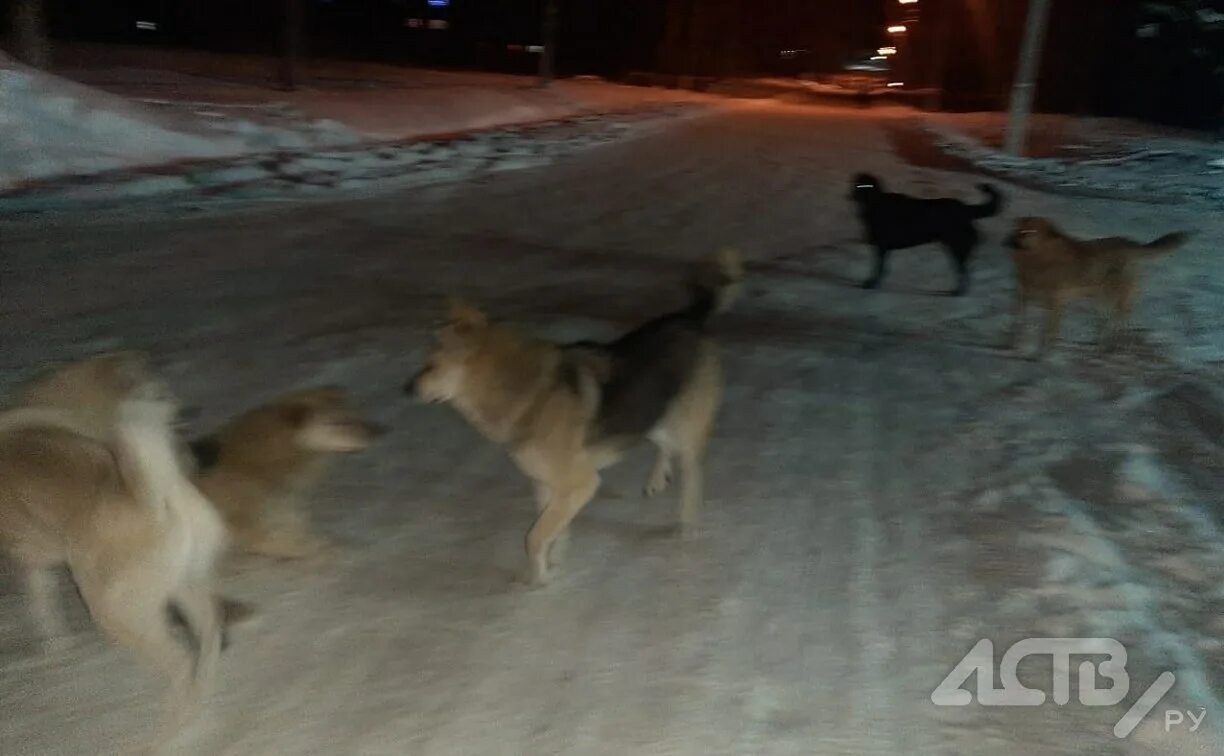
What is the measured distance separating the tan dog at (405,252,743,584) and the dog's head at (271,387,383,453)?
1.66 feet

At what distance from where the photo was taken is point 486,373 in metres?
4.09

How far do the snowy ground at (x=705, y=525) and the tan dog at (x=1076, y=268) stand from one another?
44 cm

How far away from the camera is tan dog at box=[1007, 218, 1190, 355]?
7.84 meters

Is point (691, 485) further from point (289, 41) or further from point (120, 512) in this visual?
point (289, 41)

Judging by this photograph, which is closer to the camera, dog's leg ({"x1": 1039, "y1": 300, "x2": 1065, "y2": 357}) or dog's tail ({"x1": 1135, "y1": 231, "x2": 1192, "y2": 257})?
dog's tail ({"x1": 1135, "y1": 231, "x2": 1192, "y2": 257})

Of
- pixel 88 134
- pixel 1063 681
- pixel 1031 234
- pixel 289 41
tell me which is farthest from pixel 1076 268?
pixel 289 41

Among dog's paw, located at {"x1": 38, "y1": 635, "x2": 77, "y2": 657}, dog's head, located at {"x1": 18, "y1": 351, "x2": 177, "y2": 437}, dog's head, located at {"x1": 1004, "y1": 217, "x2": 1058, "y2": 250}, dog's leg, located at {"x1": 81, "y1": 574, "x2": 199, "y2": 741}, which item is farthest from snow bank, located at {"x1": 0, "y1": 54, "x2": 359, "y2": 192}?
dog's head, located at {"x1": 1004, "y1": 217, "x2": 1058, "y2": 250}

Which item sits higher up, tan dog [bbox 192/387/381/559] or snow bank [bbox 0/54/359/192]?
snow bank [bbox 0/54/359/192]

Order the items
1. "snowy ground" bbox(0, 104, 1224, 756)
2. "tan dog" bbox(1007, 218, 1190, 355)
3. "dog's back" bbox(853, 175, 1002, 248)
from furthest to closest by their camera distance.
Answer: "dog's back" bbox(853, 175, 1002, 248) → "tan dog" bbox(1007, 218, 1190, 355) → "snowy ground" bbox(0, 104, 1224, 756)

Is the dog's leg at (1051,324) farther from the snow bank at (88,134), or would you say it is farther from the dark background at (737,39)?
the dark background at (737,39)

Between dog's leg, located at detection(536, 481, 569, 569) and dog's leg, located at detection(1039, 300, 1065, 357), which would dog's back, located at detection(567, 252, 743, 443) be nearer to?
dog's leg, located at detection(536, 481, 569, 569)

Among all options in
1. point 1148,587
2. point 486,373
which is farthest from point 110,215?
point 1148,587

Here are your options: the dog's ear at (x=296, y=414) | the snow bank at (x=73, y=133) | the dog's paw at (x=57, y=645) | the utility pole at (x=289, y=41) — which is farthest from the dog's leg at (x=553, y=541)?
the utility pole at (x=289, y=41)

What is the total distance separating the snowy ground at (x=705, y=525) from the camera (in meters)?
3.42
